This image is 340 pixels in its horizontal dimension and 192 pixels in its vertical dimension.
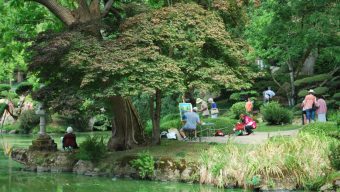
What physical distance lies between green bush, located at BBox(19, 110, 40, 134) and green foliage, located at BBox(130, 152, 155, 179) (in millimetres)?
23209

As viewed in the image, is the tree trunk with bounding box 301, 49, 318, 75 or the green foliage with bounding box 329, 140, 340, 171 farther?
the tree trunk with bounding box 301, 49, 318, 75

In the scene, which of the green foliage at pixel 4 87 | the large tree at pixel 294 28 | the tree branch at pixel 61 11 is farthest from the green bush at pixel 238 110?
the green foliage at pixel 4 87

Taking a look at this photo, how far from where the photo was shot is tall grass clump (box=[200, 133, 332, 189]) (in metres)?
14.2

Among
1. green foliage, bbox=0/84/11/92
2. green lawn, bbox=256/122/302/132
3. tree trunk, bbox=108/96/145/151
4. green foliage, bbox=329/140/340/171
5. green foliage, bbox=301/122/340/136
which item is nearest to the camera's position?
green foliage, bbox=329/140/340/171

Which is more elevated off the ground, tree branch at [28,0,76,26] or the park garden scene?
tree branch at [28,0,76,26]

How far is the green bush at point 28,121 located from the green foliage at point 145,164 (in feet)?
76.1

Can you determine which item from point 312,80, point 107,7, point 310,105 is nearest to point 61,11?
point 107,7

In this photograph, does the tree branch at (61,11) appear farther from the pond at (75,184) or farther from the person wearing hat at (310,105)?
the person wearing hat at (310,105)

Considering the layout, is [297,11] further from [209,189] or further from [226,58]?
[209,189]

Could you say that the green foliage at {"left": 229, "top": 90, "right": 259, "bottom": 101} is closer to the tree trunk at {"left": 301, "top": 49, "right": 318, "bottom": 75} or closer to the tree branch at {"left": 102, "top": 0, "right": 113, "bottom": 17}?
the tree trunk at {"left": 301, "top": 49, "right": 318, "bottom": 75}

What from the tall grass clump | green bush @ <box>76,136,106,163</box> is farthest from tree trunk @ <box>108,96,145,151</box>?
the tall grass clump

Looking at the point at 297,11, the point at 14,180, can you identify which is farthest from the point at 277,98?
the point at 14,180

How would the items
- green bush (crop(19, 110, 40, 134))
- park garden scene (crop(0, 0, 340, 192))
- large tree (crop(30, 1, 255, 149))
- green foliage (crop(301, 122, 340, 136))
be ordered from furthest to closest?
green bush (crop(19, 110, 40, 134)) < green foliage (crop(301, 122, 340, 136)) < large tree (crop(30, 1, 255, 149)) < park garden scene (crop(0, 0, 340, 192))

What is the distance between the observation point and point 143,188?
1503 centimetres
